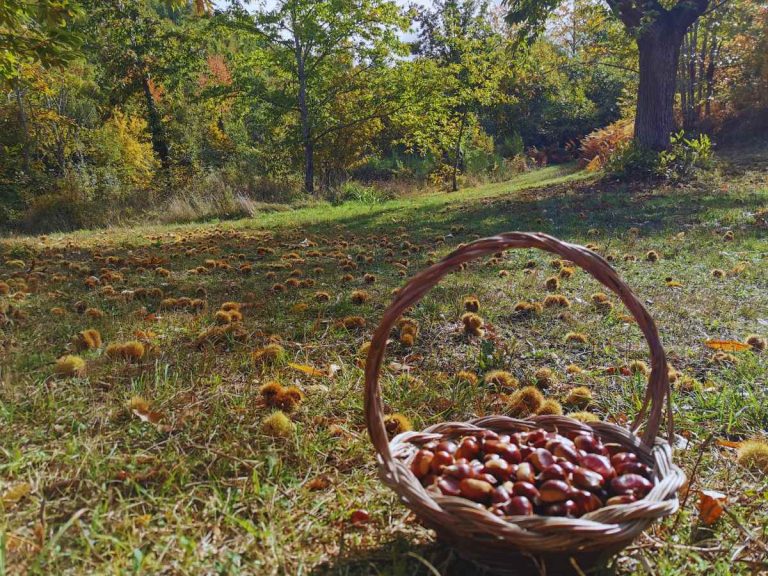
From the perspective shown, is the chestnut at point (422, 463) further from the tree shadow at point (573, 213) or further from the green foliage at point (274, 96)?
the green foliage at point (274, 96)

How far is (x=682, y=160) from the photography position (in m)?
9.15

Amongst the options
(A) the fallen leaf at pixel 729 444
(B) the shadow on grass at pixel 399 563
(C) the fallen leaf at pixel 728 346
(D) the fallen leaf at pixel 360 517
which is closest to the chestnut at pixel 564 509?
(B) the shadow on grass at pixel 399 563

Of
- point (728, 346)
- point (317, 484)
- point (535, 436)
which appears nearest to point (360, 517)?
point (317, 484)

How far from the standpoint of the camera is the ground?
1.24 metres

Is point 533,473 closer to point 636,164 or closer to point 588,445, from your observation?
point 588,445

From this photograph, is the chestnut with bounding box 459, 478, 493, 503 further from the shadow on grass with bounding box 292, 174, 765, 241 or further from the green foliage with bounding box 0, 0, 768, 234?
the green foliage with bounding box 0, 0, 768, 234

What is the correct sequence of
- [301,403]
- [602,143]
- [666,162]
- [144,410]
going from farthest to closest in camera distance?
[602,143] < [666,162] < [301,403] < [144,410]

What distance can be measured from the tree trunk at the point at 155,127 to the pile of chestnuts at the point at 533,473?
1882cm

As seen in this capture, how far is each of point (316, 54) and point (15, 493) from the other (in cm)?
1563

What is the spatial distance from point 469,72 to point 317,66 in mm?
4942

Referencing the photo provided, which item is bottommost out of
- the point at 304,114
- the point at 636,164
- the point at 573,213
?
the point at 573,213

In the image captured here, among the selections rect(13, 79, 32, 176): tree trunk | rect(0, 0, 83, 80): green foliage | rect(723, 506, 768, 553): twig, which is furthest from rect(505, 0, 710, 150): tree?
rect(13, 79, 32, 176): tree trunk

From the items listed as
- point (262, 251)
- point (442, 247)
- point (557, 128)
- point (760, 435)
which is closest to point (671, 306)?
point (760, 435)

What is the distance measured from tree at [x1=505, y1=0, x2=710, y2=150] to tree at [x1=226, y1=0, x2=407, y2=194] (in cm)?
598
